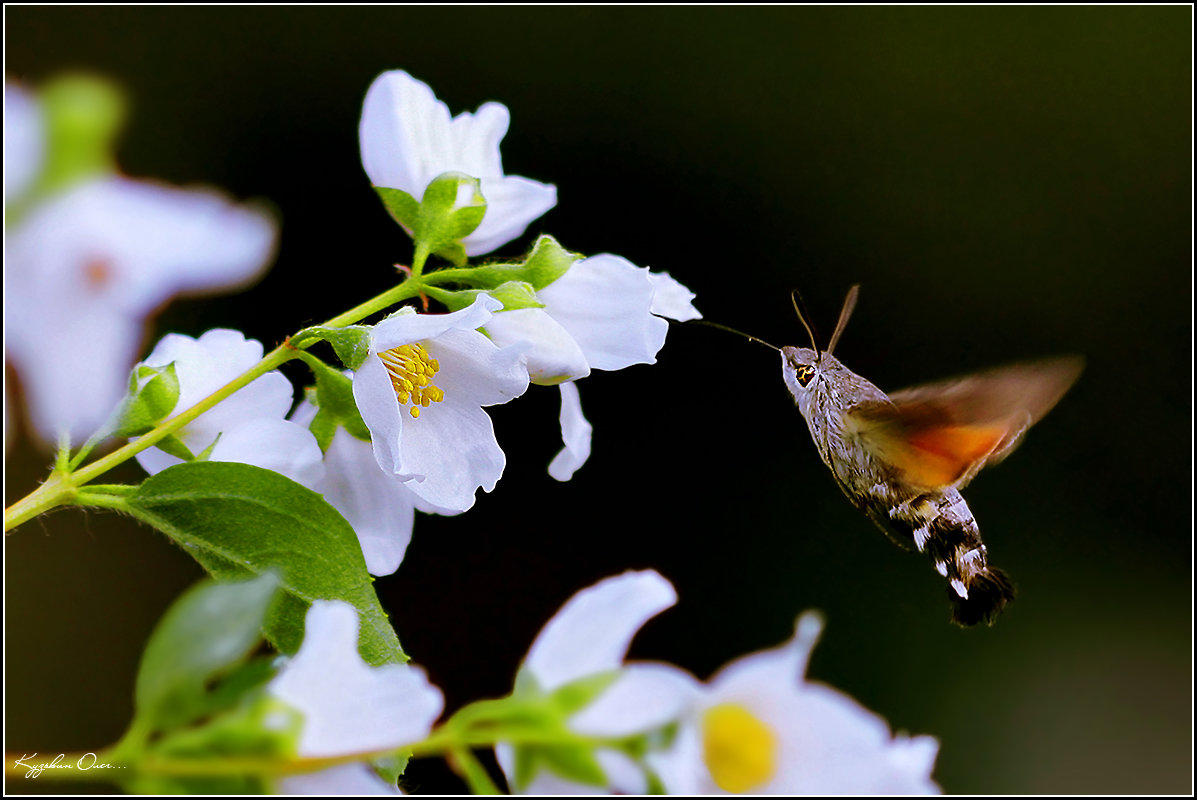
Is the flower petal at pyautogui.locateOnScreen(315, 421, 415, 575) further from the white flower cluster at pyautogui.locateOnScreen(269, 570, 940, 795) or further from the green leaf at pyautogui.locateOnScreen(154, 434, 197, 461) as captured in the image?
the white flower cluster at pyautogui.locateOnScreen(269, 570, 940, 795)

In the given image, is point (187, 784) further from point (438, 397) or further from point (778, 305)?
point (778, 305)

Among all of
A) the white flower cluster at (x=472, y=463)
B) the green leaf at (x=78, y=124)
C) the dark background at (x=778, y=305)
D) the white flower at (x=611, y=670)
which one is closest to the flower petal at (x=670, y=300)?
the white flower cluster at (x=472, y=463)

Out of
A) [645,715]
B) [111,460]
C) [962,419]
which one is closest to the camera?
[645,715]

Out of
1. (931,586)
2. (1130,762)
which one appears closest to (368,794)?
(931,586)

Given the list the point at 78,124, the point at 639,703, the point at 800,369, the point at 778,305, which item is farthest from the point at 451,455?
the point at 778,305

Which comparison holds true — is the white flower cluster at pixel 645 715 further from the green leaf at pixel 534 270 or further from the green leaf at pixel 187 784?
the green leaf at pixel 534 270

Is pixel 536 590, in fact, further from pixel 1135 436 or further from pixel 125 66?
pixel 1135 436
